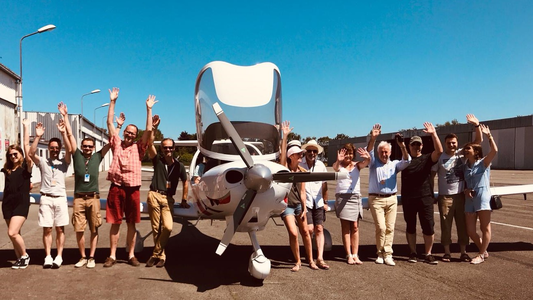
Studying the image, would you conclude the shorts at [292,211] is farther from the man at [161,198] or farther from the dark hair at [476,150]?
the dark hair at [476,150]

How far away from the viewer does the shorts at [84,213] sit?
5.00 meters

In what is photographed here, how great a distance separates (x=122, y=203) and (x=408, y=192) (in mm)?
4118

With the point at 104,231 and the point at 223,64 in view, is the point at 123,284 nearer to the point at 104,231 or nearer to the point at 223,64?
the point at 223,64

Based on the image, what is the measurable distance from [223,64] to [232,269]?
296 centimetres

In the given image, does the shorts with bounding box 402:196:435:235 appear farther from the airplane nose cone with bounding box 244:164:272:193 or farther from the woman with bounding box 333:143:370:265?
the airplane nose cone with bounding box 244:164:272:193

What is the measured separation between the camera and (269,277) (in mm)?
4742

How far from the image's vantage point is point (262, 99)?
541 centimetres

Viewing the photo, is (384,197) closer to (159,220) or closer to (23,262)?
(159,220)

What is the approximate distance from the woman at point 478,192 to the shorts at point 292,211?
8.28 ft

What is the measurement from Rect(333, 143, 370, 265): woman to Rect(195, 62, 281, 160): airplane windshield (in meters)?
1.03

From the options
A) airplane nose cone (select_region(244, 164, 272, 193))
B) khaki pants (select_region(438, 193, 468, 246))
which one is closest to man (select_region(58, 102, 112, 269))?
airplane nose cone (select_region(244, 164, 272, 193))

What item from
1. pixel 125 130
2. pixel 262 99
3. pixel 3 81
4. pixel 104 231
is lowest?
pixel 104 231

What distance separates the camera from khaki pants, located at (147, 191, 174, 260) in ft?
17.0

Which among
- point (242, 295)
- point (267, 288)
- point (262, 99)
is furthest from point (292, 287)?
Result: point (262, 99)
